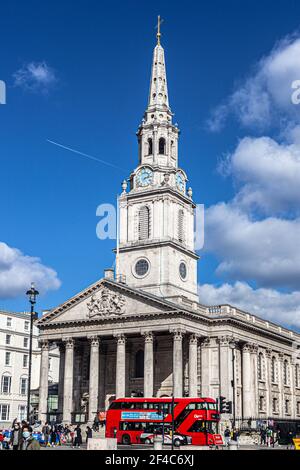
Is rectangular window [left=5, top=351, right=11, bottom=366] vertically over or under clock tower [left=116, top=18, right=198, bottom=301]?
under

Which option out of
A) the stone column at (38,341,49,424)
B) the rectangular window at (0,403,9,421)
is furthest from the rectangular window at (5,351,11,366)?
the stone column at (38,341,49,424)

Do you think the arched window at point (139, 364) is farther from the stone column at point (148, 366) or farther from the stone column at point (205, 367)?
the stone column at point (205, 367)

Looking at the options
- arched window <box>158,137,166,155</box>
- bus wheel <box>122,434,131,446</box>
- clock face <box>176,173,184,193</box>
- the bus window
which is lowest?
bus wheel <box>122,434,131,446</box>

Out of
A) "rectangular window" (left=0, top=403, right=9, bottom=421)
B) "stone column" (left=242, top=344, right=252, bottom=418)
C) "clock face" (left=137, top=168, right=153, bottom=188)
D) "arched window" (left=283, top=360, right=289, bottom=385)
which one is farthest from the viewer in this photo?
"rectangular window" (left=0, top=403, right=9, bottom=421)

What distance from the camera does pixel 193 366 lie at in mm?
70500

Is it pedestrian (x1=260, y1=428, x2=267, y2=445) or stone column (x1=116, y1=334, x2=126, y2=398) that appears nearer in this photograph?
pedestrian (x1=260, y1=428, x2=267, y2=445)

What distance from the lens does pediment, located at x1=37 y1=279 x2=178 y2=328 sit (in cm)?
7219

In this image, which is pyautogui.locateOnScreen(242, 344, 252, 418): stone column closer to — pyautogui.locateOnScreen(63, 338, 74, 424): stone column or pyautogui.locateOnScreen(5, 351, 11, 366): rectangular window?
pyautogui.locateOnScreen(63, 338, 74, 424): stone column

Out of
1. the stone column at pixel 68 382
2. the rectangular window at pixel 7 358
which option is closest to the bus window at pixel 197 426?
the stone column at pixel 68 382

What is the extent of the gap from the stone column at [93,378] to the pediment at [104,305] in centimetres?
272

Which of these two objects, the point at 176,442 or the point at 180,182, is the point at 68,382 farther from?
the point at 180,182

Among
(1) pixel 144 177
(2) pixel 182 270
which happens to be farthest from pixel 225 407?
(1) pixel 144 177

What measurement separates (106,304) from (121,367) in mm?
7082

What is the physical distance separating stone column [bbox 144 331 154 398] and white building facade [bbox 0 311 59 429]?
Result: 2763 centimetres
